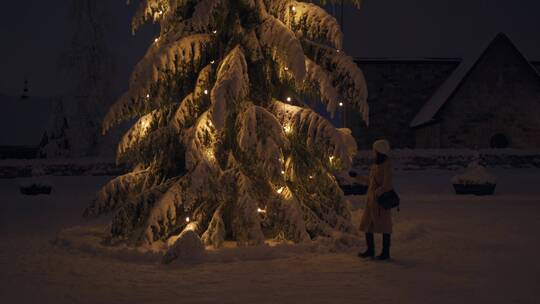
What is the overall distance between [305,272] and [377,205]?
1.65 metres

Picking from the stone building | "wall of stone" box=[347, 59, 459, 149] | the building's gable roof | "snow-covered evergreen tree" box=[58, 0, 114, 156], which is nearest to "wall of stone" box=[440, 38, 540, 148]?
the stone building

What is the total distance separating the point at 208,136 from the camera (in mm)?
9672

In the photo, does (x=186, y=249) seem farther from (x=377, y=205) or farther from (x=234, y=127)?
(x=377, y=205)

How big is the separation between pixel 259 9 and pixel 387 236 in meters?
4.47

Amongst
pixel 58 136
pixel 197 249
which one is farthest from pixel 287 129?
pixel 58 136

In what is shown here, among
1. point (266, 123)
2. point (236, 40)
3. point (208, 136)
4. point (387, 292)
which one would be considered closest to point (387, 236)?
point (387, 292)

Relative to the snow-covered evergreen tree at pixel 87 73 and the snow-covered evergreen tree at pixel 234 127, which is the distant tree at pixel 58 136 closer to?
the snow-covered evergreen tree at pixel 87 73

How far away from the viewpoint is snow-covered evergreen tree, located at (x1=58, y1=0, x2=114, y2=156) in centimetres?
3416

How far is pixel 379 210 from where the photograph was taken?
8.58 m

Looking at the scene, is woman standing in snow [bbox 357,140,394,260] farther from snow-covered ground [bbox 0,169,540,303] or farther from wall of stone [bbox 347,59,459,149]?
wall of stone [bbox 347,59,459,149]

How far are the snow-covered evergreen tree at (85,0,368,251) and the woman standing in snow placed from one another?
862 mm

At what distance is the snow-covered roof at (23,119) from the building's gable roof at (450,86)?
24.4 m

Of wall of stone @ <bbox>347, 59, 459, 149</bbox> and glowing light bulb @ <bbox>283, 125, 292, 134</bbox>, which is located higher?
wall of stone @ <bbox>347, 59, 459, 149</bbox>

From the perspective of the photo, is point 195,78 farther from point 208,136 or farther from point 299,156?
point 299,156
